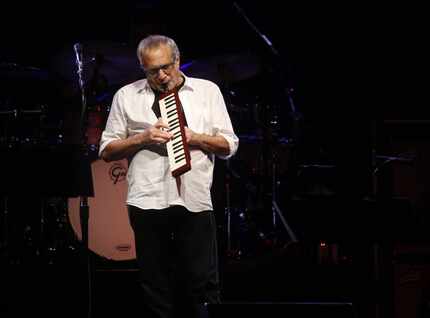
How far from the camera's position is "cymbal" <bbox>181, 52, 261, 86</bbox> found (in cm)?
585

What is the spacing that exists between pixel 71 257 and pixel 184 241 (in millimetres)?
2815

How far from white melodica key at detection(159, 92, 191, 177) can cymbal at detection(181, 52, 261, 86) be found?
2324mm

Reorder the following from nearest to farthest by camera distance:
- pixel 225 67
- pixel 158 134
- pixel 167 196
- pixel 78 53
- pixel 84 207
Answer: pixel 158 134, pixel 167 196, pixel 84 207, pixel 78 53, pixel 225 67

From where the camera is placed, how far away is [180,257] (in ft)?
11.6

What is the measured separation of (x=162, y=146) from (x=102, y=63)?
8.44 feet

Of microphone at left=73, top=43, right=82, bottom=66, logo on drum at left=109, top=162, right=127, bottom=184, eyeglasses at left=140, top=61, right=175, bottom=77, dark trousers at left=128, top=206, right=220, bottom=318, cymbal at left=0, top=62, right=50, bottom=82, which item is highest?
Answer: microphone at left=73, top=43, right=82, bottom=66

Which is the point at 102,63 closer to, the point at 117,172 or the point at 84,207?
the point at 117,172

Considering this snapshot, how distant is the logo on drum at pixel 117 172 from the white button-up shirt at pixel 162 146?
244cm

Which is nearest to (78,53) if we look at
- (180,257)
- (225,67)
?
(225,67)

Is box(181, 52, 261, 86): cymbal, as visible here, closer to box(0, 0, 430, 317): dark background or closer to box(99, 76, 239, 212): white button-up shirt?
box(0, 0, 430, 317): dark background

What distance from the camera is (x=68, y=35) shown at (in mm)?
7438

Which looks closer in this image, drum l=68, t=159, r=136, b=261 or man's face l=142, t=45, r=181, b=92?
man's face l=142, t=45, r=181, b=92

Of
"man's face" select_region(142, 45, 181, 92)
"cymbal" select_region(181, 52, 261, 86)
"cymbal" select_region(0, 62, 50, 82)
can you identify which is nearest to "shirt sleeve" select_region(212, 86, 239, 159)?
"man's face" select_region(142, 45, 181, 92)

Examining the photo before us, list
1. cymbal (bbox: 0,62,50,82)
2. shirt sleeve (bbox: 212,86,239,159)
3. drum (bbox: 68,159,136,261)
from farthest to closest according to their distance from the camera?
drum (bbox: 68,159,136,261), cymbal (bbox: 0,62,50,82), shirt sleeve (bbox: 212,86,239,159)
